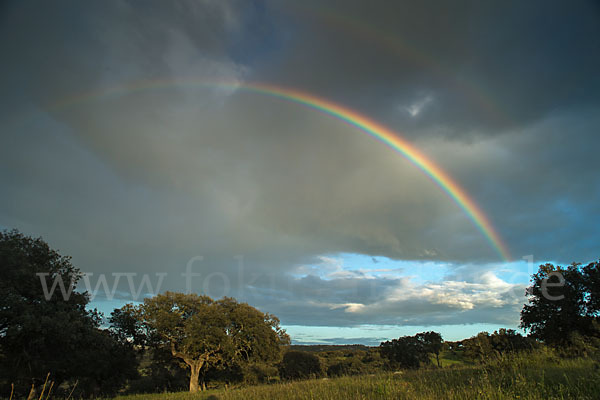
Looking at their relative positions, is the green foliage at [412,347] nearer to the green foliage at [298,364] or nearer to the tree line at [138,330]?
the green foliage at [298,364]

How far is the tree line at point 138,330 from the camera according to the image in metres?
23.0

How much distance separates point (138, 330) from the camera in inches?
1700

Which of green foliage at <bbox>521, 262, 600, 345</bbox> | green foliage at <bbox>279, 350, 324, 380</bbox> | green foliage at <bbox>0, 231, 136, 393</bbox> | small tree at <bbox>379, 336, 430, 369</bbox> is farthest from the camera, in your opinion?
small tree at <bbox>379, 336, 430, 369</bbox>

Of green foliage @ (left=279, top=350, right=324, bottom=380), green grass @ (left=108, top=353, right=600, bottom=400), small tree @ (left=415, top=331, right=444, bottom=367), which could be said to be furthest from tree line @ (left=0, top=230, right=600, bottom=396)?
small tree @ (left=415, top=331, right=444, bottom=367)

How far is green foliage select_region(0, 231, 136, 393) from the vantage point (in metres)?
21.5

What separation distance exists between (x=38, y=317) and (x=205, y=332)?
69.1 feet

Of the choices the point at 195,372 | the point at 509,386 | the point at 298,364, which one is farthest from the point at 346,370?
the point at 298,364

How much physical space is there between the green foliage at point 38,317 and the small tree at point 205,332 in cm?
914

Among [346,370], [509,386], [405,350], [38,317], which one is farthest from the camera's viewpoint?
[405,350]

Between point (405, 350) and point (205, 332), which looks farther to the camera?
point (405, 350)

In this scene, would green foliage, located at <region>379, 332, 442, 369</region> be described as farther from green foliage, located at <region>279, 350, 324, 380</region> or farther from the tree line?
Result: the tree line

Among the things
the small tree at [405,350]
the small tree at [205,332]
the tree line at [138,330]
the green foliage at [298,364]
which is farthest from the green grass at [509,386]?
the small tree at [405,350]

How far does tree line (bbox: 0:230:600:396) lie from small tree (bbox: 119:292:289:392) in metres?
0.12

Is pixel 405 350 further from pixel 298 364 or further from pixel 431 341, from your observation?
pixel 298 364
